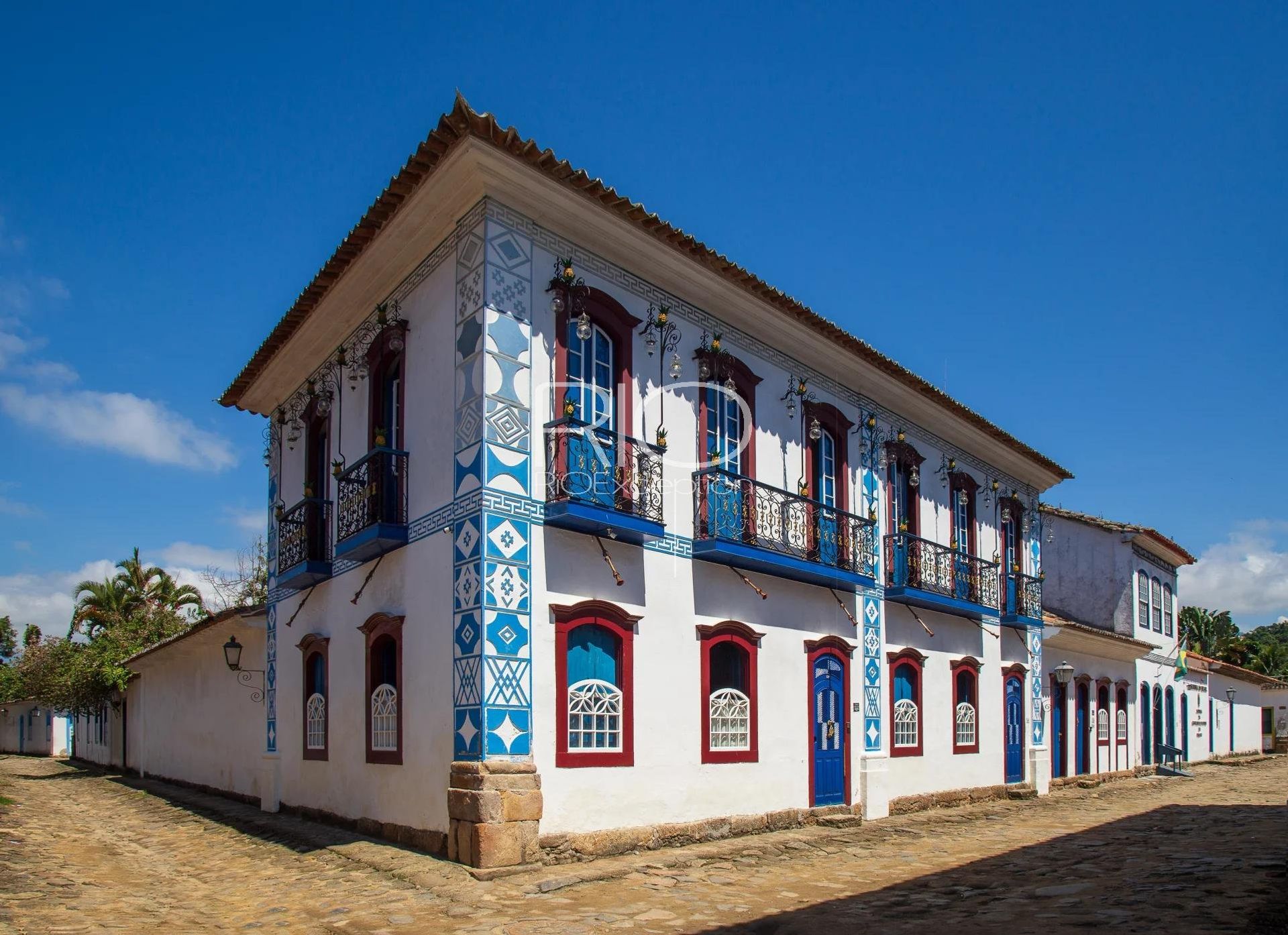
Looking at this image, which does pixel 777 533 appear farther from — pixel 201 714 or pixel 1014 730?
pixel 201 714

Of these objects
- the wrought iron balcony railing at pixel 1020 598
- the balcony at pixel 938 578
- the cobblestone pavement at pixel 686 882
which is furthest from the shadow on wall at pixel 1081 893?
the wrought iron balcony railing at pixel 1020 598

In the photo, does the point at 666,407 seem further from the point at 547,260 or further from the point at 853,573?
the point at 853,573

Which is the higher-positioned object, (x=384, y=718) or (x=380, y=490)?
(x=380, y=490)

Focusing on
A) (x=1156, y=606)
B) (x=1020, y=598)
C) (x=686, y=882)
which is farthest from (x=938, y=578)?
(x=1156, y=606)

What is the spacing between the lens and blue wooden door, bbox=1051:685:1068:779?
22.9 meters

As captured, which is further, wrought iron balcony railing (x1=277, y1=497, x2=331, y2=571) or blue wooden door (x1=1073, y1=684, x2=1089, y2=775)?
blue wooden door (x1=1073, y1=684, x2=1089, y2=775)

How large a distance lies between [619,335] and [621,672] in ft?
12.5

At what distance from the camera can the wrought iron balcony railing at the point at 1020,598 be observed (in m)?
20.3

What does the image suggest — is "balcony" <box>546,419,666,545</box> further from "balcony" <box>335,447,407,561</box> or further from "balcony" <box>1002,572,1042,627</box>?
"balcony" <box>1002,572,1042,627</box>

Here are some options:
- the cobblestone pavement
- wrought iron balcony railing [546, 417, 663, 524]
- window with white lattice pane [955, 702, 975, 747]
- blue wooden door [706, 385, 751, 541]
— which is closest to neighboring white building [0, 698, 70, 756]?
the cobblestone pavement

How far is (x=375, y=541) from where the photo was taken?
1163cm

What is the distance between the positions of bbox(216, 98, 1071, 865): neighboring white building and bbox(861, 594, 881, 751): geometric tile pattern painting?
2.3 inches

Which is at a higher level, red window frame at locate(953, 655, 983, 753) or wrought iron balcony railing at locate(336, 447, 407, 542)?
wrought iron balcony railing at locate(336, 447, 407, 542)

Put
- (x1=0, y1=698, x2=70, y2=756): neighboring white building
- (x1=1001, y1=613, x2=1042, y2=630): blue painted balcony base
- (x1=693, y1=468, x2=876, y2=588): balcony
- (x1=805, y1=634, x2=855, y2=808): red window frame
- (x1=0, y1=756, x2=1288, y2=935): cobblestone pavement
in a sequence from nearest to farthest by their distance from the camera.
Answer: (x1=0, y1=756, x2=1288, y2=935): cobblestone pavement < (x1=693, y1=468, x2=876, y2=588): balcony < (x1=805, y1=634, x2=855, y2=808): red window frame < (x1=1001, y1=613, x2=1042, y2=630): blue painted balcony base < (x1=0, y1=698, x2=70, y2=756): neighboring white building
